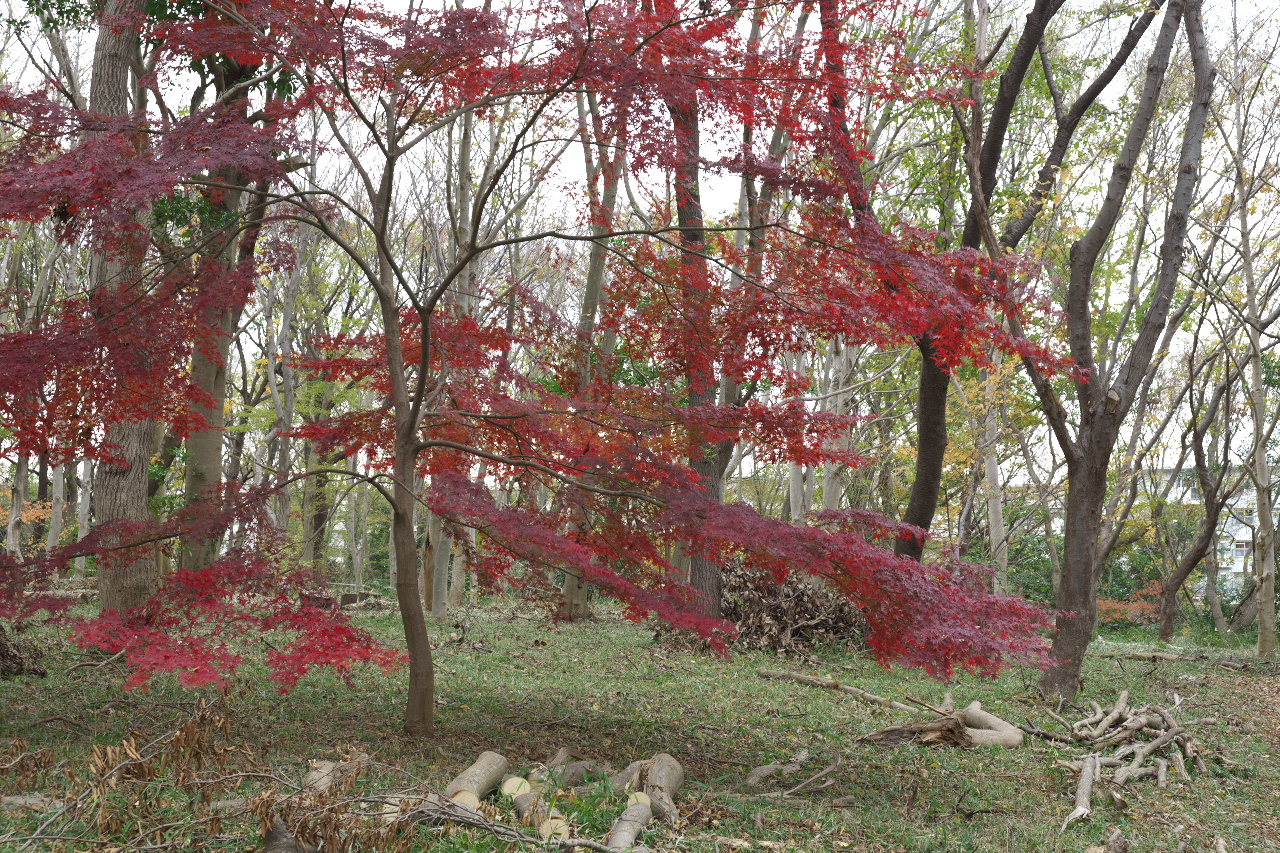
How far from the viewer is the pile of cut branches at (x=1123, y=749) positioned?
5348 millimetres

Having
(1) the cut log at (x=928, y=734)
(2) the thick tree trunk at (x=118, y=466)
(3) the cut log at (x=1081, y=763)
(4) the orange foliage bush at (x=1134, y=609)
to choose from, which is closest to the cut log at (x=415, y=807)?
(1) the cut log at (x=928, y=734)

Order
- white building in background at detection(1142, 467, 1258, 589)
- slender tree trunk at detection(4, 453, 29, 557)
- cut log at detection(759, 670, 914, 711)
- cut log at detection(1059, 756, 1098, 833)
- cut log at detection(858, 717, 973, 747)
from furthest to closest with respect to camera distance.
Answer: white building in background at detection(1142, 467, 1258, 589)
slender tree trunk at detection(4, 453, 29, 557)
cut log at detection(759, 670, 914, 711)
cut log at detection(858, 717, 973, 747)
cut log at detection(1059, 756, 1098, 833)

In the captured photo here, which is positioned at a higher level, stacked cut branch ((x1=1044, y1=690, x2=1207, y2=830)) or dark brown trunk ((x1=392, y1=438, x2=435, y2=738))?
dark brown trunk ((x1=392, y1=438, x2=435, y2=738))

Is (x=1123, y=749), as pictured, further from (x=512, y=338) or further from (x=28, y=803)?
(x=28, y=803)

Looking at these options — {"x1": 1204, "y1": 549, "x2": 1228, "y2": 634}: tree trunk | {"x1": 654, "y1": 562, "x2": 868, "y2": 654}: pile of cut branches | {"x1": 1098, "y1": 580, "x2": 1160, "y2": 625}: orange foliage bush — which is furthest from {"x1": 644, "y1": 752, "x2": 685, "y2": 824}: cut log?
{"x1": 1098, "y1": 580, "x2": 1160, "y2": 625}: orange foliage bush

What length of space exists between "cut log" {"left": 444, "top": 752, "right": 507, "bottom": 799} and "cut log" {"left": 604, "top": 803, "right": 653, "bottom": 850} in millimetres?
801

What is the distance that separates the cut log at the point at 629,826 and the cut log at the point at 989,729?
138 inches

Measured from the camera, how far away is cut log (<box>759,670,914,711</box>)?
784cm

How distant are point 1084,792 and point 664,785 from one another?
250cm

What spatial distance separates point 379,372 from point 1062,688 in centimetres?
674

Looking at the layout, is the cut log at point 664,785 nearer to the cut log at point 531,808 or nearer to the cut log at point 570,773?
the cut log at point 570,773

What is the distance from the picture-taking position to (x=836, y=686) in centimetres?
871

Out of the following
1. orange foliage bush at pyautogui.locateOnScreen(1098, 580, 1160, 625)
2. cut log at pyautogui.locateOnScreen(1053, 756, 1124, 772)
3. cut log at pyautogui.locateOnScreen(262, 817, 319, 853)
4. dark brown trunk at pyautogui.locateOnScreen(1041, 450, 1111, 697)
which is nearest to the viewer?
cut log at pyautogui.locateOnScreen(262, 817, 319, 853)

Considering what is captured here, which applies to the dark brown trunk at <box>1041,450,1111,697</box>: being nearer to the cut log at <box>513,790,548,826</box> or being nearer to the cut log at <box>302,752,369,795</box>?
the cut log at <box>513,790,548,826</box>
